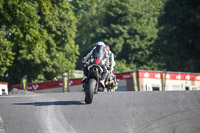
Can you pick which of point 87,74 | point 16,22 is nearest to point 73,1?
point 16,22

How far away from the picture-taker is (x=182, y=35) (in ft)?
174

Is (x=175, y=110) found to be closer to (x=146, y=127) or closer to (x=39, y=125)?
(x=146, y=127)

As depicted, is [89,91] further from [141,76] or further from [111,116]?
[141,76]

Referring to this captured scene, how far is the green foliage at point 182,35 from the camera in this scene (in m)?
51.3

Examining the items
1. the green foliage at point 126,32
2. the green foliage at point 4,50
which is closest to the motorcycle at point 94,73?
the green foliage at point 4,50

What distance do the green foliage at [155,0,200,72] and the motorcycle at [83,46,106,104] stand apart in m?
39.9

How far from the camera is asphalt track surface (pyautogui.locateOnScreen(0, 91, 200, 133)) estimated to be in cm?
777

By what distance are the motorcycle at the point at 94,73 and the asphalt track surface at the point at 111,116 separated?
0.30m

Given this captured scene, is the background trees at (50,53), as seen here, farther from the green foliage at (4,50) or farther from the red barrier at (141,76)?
the red barrier at (141,76)

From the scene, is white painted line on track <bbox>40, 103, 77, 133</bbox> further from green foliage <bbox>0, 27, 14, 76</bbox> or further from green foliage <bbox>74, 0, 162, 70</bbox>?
green foliage <bbox>74, 0, 162, 70</bbox>

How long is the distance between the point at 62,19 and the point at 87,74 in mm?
33195

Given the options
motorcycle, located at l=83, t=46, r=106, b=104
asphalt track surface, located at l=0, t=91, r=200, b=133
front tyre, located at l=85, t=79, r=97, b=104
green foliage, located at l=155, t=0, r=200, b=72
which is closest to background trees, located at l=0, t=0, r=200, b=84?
green foliage, located at l=155, t=0, r=200, b=72

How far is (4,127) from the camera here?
318 inches

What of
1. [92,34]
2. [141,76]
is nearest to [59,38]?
[141,76]
